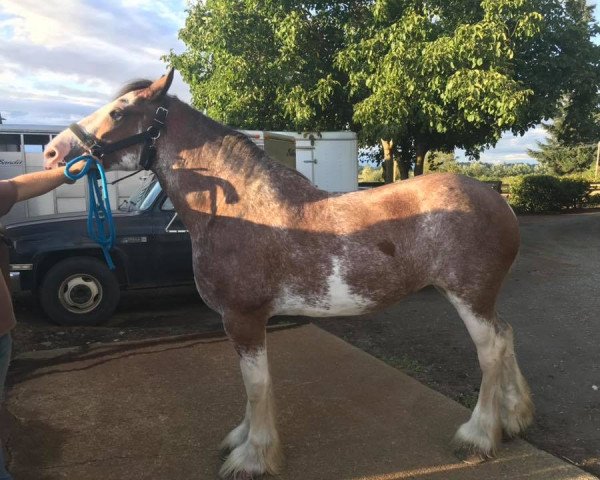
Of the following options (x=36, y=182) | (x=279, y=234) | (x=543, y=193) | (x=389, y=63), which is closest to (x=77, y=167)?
(x=36, y=182)

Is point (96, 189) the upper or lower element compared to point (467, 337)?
upper

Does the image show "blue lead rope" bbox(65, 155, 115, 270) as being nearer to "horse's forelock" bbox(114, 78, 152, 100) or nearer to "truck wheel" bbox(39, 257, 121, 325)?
"horse's forelock" bbox(114, 78, 152, 100)

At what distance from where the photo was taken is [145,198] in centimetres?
627

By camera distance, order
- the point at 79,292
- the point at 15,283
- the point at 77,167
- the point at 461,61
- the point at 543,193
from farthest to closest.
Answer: the point at 543,193 → the point at 461,61 → the point at 15,283 → the point at 79,292 → the point at 77,167

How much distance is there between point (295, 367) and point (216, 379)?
0.69m

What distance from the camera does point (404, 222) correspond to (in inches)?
102

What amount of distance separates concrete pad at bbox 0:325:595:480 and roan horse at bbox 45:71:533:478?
1.44 ft

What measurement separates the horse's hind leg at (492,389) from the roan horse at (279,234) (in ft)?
0.04

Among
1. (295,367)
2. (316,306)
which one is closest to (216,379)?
(295,367)

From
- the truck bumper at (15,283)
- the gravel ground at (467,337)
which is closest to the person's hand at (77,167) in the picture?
the gravel ground at (467,337)

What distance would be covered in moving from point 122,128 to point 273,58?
29.6 ft

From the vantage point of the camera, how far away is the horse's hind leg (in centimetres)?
272

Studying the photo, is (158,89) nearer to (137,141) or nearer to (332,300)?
(137,141)

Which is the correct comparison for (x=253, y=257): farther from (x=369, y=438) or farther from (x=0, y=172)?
(x=0, y=172)
